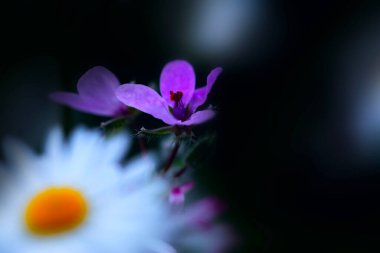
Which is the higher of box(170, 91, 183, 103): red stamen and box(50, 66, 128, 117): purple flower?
box(50, 66, 128, 117): purple flower

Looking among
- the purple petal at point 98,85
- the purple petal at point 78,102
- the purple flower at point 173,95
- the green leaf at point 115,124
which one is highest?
the purple petal at point 78,102

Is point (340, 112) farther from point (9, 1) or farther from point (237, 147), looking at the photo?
point (9, 1)

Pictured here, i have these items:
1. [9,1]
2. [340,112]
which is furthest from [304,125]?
[9,1]

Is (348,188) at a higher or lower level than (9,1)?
lower
